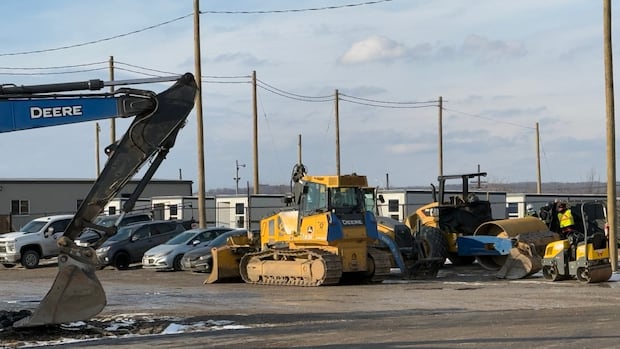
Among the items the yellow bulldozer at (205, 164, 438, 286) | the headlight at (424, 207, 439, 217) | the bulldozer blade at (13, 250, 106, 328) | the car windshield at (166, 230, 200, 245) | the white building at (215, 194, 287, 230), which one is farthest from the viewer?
the white building at (215, 194, 287, 230)

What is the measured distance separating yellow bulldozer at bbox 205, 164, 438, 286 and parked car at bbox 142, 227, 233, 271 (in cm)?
567

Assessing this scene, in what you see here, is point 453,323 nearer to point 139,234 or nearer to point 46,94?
point 46,94

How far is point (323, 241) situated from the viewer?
2236 cm

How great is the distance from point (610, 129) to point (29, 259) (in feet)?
68.5

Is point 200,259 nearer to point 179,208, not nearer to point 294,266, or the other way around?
point 294,266

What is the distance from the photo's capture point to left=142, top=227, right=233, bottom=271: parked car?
A: 2903cm

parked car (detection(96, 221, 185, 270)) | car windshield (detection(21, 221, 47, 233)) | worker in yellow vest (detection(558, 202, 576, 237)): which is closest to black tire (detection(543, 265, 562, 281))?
worker in yellow vest (detection(558, 202, 576, 237))

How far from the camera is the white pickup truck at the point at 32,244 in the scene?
1328 inches

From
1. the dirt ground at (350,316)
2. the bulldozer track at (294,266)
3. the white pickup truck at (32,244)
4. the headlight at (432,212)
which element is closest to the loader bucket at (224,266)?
the bulldozer track at (294,266)

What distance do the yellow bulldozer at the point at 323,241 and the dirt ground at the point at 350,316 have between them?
1.96 feet

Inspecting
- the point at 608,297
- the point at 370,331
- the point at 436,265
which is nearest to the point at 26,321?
the point at 370,331

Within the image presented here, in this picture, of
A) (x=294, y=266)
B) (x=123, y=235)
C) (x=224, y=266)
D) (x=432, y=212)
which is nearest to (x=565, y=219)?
(x=432, y=212)

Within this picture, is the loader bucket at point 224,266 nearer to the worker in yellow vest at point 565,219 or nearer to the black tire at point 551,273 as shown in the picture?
the black tire at point 551,273

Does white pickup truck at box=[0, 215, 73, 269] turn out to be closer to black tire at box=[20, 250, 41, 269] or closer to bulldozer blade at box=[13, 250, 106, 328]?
black tire at box=[20, 250, 41, 269]
